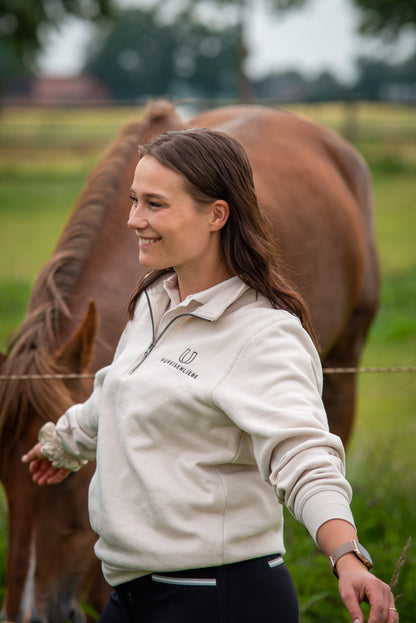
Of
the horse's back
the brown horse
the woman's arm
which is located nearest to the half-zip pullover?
the woman's arm

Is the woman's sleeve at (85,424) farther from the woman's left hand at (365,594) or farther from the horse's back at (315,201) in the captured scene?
the horse's back at (315,201)

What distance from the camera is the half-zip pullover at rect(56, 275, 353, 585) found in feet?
4.70

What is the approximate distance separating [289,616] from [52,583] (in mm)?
845

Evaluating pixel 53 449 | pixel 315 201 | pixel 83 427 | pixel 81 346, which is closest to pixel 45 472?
pixel 53 449

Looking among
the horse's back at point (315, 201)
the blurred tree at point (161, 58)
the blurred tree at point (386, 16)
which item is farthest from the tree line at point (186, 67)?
the horse's back at point (315, 201)

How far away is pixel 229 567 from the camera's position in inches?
61.3

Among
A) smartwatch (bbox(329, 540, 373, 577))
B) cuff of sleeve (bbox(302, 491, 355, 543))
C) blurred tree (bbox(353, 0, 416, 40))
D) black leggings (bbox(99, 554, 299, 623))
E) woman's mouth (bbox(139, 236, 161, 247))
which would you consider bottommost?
blurred tree (bbox(353, 0, 416, 40))

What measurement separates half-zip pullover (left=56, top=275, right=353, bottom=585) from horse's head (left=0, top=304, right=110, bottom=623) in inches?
22.6

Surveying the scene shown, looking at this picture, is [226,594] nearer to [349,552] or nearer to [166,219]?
[349,552]

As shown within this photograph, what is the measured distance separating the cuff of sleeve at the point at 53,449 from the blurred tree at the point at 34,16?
50.3ft

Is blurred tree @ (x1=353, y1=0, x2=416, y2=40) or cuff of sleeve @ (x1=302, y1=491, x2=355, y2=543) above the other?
cuff of sleeve @ (x1=302, y1=491, x2=355, y2=543)

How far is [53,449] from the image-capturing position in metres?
1.95

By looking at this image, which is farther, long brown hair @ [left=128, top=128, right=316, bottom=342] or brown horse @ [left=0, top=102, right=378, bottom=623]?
brown horse @ [left=0, top=102, right=378, bottom=623]

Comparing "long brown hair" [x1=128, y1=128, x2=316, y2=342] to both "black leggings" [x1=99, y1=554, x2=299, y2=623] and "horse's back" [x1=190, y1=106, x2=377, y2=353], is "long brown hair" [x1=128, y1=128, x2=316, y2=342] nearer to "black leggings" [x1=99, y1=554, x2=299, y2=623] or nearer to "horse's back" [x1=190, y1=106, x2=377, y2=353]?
"black leggings" [x1=99, y1=554, x2=299, y2=623]
